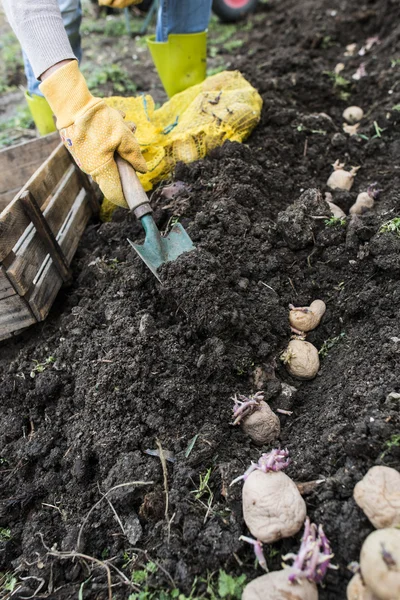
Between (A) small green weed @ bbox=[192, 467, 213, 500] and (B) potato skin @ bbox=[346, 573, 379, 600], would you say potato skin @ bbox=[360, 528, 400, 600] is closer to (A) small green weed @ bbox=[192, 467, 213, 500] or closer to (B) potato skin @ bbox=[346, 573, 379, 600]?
(B) potato skin @ bbox=[346, 573, 379, 600]

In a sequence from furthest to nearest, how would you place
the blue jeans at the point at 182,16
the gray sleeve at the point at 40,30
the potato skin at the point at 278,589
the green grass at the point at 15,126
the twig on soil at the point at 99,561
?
1. the green grass at the point at 15,126
2. the blue jeans at the point at 182,16
3. the gray sleeve at the point at 40,30
4. the twig on soil at the point at 99,561
5. the potato skin at the point at 278,589

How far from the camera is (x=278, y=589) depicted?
1536mm

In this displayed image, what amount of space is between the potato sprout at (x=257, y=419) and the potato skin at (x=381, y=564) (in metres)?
0.73

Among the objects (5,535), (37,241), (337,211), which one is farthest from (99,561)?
(337,211)

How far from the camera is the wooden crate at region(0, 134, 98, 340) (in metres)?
2.54

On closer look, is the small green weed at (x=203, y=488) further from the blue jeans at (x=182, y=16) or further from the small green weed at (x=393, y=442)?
the blue jeans at (x=182, y=16)

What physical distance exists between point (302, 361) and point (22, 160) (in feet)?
8.85

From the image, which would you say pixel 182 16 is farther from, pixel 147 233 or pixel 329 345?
pixel 329 345

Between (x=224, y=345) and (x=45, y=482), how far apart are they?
43.2 inches

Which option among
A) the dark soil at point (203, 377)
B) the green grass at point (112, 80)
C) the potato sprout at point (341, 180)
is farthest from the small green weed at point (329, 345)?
the green grass at point (112, 80)

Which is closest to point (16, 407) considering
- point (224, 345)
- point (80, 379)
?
point (80, 379)

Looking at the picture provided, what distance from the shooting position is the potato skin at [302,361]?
7.91 ft

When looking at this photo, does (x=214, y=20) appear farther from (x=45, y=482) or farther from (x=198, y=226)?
(x=45, y=482)

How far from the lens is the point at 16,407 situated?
2.52 m
